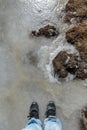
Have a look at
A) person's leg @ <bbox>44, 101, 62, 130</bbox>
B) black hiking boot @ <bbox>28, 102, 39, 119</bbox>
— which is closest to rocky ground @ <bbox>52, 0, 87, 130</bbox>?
person's leg @ <bbox>44, 101, 62, 130</bbox>

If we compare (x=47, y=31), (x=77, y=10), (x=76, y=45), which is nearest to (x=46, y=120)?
(x=76, y=45)

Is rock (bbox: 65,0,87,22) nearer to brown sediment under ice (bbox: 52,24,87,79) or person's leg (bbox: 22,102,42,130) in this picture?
brown sediment under ice (bbox: 52,24,87,79)

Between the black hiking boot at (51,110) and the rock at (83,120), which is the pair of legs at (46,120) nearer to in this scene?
the black hiking boot at (51,110)

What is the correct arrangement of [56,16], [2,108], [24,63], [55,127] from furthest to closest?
[56,16], [24,63], [2,108], [55,127]

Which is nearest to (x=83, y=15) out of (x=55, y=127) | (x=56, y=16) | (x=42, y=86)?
(x=56, y=16)

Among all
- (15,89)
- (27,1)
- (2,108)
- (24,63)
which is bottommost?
(2,108)

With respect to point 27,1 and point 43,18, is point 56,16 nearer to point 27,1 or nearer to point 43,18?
point 43,18

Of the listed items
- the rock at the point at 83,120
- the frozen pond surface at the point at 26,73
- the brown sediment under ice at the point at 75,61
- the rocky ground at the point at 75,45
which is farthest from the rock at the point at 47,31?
the rock at the point at 83,120
